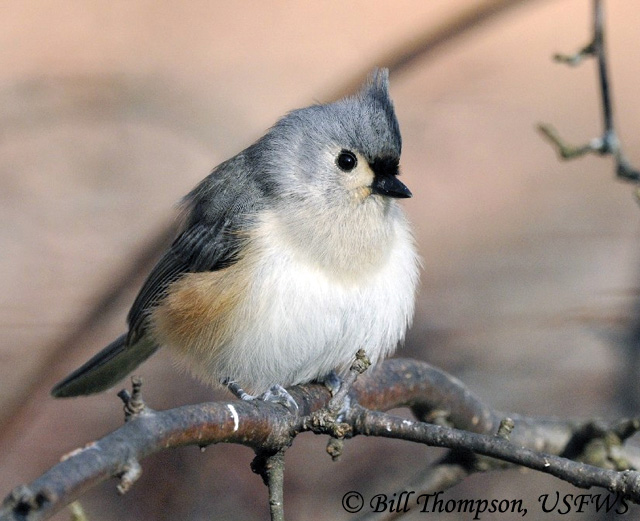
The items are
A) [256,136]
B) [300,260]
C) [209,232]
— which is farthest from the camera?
[256,136]

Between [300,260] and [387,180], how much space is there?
1.26 ft

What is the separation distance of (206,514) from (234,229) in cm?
142

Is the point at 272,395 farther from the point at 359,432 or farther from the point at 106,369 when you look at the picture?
the point at 106,369

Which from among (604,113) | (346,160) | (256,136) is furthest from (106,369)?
(256,136)

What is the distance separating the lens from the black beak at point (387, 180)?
2773mm

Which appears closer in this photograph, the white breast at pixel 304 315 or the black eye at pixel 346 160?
the white breast at pixel 304 315

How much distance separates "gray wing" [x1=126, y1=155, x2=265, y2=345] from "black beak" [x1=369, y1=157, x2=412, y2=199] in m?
0.39

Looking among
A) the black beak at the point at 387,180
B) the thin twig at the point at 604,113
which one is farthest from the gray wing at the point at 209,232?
the thin twig at the point at 604,113

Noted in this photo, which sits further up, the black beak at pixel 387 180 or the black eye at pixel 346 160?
the black eye at pixel 346 160

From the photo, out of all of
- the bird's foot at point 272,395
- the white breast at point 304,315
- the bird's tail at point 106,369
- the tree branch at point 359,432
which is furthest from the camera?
the bird's tail at point 106,369

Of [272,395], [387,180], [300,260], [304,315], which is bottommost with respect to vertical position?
[272,395]

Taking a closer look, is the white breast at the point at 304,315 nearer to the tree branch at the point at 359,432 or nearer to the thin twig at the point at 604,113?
the tree branch at the point at 359,432

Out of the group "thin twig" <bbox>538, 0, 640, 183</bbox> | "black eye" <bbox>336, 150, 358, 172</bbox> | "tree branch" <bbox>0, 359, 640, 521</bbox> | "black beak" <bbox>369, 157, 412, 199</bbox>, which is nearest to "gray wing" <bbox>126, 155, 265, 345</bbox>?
"black eye" <bbox>336, 150, 358, 172</bbox>

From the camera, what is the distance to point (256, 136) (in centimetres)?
579
